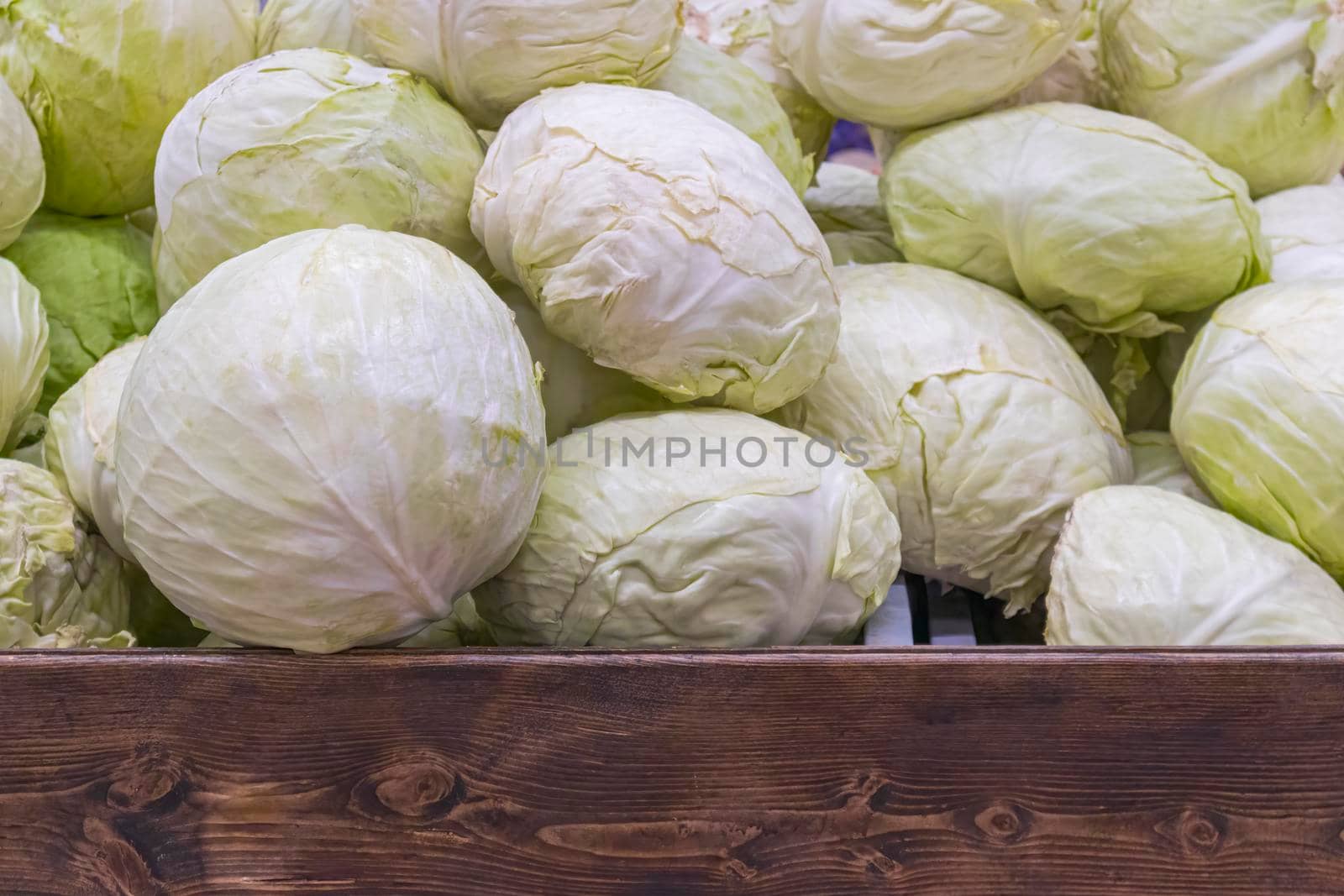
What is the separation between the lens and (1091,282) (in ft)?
5.38

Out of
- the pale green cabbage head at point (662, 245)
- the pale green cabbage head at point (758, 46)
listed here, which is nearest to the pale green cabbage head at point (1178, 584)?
the pale green cabbage head at point (662, 245)

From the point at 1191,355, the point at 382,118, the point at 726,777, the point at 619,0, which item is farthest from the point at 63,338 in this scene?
the point at 1191,355

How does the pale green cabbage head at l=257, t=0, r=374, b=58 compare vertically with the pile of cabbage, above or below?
above

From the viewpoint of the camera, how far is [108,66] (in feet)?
5.32

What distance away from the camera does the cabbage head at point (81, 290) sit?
1.67m

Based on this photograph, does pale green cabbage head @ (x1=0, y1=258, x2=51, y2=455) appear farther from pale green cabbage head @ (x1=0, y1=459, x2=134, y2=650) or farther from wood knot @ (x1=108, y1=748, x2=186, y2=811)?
wood knot @ (x1=108, y1=748, x2=186, y2=811)

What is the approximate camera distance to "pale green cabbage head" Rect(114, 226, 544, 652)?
102 cm

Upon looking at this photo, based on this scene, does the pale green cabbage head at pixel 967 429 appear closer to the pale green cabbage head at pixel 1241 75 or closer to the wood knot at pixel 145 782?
the pale green cabbage head at pixel 1241 75

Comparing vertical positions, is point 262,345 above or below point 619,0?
below

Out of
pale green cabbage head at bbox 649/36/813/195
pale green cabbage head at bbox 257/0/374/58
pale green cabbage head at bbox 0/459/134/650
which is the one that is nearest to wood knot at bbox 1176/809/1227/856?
pale green cabbage head at bbox 649/36/813/195

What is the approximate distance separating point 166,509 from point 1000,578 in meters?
1.09

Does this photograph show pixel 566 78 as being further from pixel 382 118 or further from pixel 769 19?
pixel 769 19

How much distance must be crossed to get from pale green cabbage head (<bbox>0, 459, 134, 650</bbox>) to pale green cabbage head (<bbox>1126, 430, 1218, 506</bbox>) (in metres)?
1.44

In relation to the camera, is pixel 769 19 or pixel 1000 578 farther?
pixel 769 19
